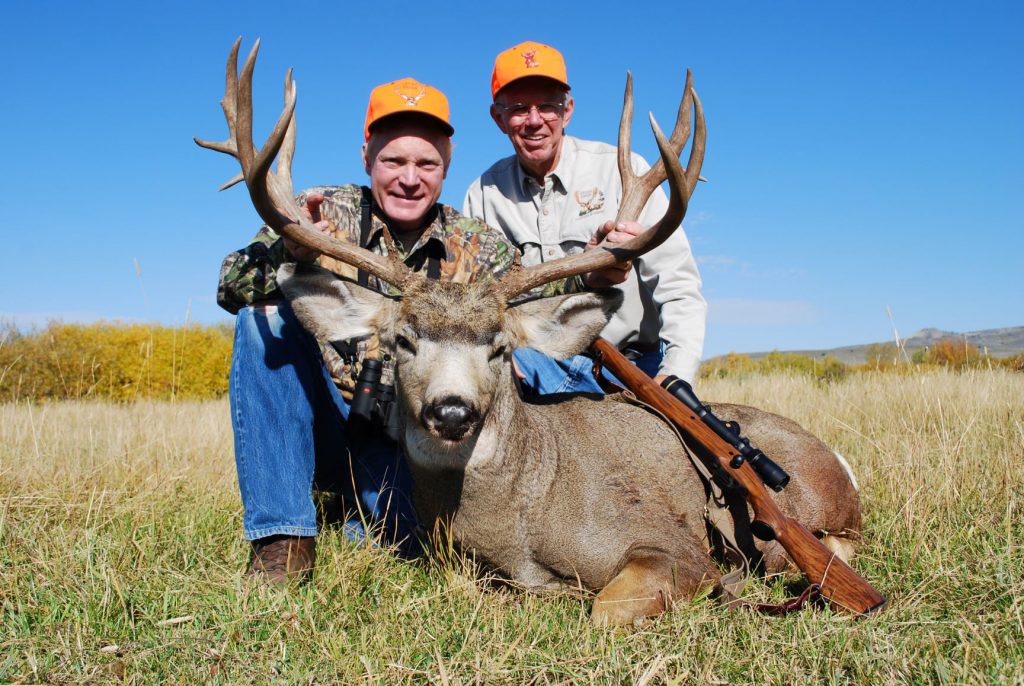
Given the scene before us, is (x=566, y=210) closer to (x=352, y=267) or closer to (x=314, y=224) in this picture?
(x=352, y=267)

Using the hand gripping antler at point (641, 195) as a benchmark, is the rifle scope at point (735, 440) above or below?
below

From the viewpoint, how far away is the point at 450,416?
3391 millimetres

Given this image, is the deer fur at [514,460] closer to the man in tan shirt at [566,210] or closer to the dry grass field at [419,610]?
the dry grass field at [419,610]

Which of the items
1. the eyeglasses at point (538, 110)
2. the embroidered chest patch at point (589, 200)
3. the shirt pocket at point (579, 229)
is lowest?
the shirt pocket at point (579, 229)

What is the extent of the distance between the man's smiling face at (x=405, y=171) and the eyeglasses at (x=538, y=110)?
1.09 meters

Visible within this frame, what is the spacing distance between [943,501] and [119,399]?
14.5m

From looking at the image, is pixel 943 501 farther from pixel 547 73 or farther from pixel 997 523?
pixel 547 73

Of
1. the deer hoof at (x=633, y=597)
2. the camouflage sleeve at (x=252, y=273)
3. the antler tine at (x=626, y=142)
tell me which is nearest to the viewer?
the deer hoof at (x=633, y=597)

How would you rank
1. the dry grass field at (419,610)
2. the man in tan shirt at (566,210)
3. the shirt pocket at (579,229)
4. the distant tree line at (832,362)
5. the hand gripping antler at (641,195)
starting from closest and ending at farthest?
the dry grass field at (419,610) < the hand gripping antler at (641,195) < the man in tan shirt at (566,210) < the shirt pocket at (579,229) < the distant tree line at (832,362)

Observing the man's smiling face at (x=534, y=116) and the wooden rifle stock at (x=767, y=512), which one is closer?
the wooden rifle stock at (x=767, y=512)

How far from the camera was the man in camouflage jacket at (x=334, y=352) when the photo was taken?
4.16 meters

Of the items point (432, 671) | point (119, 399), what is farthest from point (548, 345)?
point (119, 399)

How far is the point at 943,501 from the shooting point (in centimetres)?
466

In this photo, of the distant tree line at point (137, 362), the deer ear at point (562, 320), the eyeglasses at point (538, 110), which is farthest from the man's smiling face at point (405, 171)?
the distant tree line at point (137, 362)
